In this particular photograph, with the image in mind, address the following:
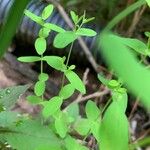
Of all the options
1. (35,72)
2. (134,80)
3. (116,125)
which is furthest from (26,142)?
(35,72)

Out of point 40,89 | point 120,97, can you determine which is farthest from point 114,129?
point 40,89

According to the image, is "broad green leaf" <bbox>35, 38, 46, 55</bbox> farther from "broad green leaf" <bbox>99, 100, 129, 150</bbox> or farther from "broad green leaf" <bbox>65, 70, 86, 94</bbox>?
"broad green leaf" <bbox>99, 100, 129, 150</bbox>

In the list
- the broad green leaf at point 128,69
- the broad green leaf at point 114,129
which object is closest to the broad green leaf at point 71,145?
the broad green leaf at point 114,129

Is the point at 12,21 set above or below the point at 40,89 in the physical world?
above

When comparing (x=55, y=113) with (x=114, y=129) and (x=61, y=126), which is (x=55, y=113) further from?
(x=114, y=129)

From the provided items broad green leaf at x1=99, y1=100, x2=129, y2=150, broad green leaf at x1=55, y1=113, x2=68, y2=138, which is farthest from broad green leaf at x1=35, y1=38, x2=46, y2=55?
broad green leaf at x1=99, y1=100, x2=129, y2=150

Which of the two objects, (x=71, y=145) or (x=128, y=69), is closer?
(x=128, y=69)

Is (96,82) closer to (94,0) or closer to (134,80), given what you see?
(94,0)

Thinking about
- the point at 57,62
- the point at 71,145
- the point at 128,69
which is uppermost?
the point at 128,69
